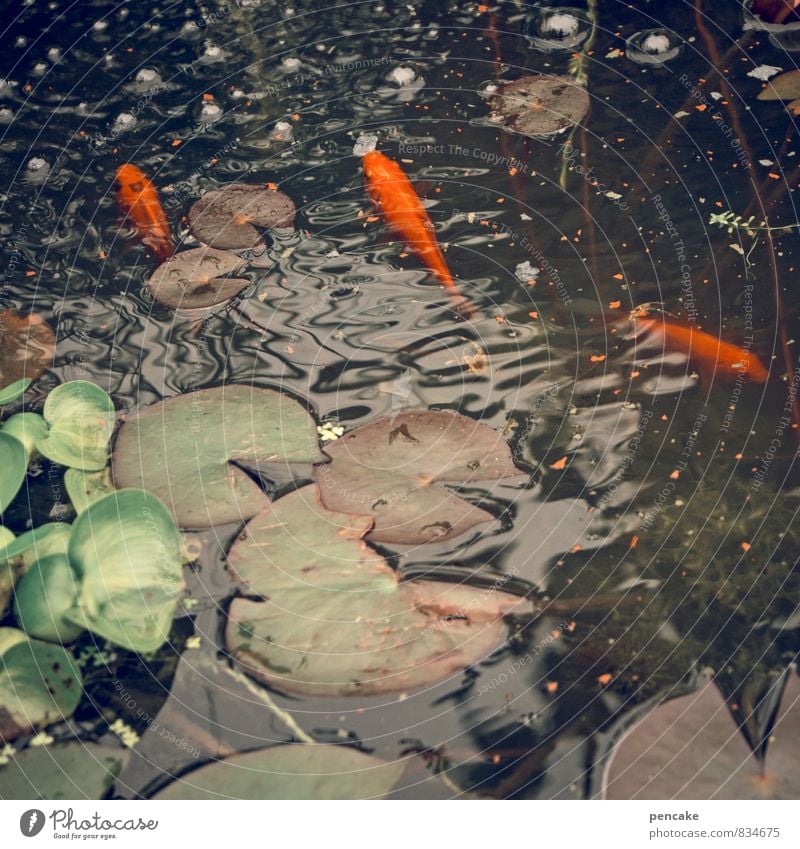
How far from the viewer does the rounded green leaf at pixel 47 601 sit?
158cm

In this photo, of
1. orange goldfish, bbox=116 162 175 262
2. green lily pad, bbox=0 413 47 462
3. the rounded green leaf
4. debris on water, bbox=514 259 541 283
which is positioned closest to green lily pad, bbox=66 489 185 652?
the rounded green leaf

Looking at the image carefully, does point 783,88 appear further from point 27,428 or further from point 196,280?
point 27,428

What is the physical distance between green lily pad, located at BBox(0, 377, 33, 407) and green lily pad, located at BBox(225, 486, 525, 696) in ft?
2.49

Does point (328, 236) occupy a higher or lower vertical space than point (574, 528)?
higher

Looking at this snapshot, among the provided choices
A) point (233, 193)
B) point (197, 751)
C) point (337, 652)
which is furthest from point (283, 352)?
point (197, 751)

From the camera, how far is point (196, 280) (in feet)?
6.98

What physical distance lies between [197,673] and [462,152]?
65.3 inches

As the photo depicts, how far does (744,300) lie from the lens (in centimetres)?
200

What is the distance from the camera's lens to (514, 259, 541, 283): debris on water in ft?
6.84

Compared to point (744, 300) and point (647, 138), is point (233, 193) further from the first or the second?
point (744, 300)

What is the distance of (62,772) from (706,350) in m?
1.68

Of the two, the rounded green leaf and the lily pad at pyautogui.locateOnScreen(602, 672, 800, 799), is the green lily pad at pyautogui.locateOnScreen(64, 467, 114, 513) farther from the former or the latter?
the lily pad at pyautogui.locateOnScreen(602, 672, 800, 799)

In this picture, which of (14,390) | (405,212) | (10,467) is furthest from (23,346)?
(405,212)
